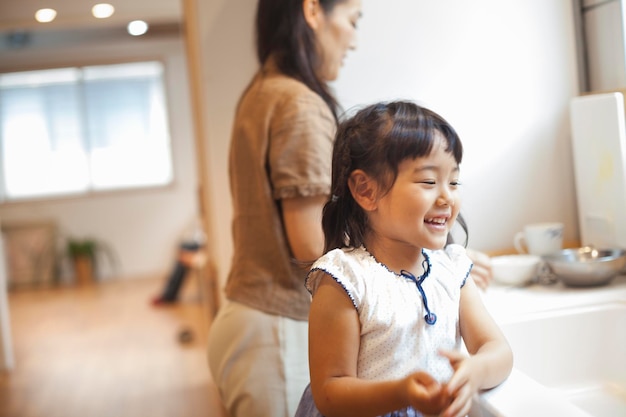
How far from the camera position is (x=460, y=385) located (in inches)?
30.5

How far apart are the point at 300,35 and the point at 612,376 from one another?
2.58ft

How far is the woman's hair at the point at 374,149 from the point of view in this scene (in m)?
0.90

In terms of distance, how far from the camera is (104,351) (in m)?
4.30

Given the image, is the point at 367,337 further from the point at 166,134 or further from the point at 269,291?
the point at 166,134

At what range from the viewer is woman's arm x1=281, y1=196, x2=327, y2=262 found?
124 cm

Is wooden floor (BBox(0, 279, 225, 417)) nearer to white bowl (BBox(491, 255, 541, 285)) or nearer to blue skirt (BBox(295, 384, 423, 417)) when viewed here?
white bowl (BBox(491, 255, 541, 285))

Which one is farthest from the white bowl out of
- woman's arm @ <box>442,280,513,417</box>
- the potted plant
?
the potted plant

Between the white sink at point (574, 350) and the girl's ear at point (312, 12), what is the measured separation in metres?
0.62

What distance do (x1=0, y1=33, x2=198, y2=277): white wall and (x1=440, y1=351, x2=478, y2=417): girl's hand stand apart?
621 cm

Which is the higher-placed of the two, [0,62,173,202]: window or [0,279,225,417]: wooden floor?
[0,62,173,202]: window

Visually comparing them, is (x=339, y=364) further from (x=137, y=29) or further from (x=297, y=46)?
(x=137, y=29)

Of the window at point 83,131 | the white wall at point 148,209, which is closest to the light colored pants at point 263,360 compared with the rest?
the white wall at point 148,209

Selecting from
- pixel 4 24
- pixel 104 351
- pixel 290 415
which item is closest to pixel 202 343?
pixel 104 351

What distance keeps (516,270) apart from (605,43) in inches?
17.7
